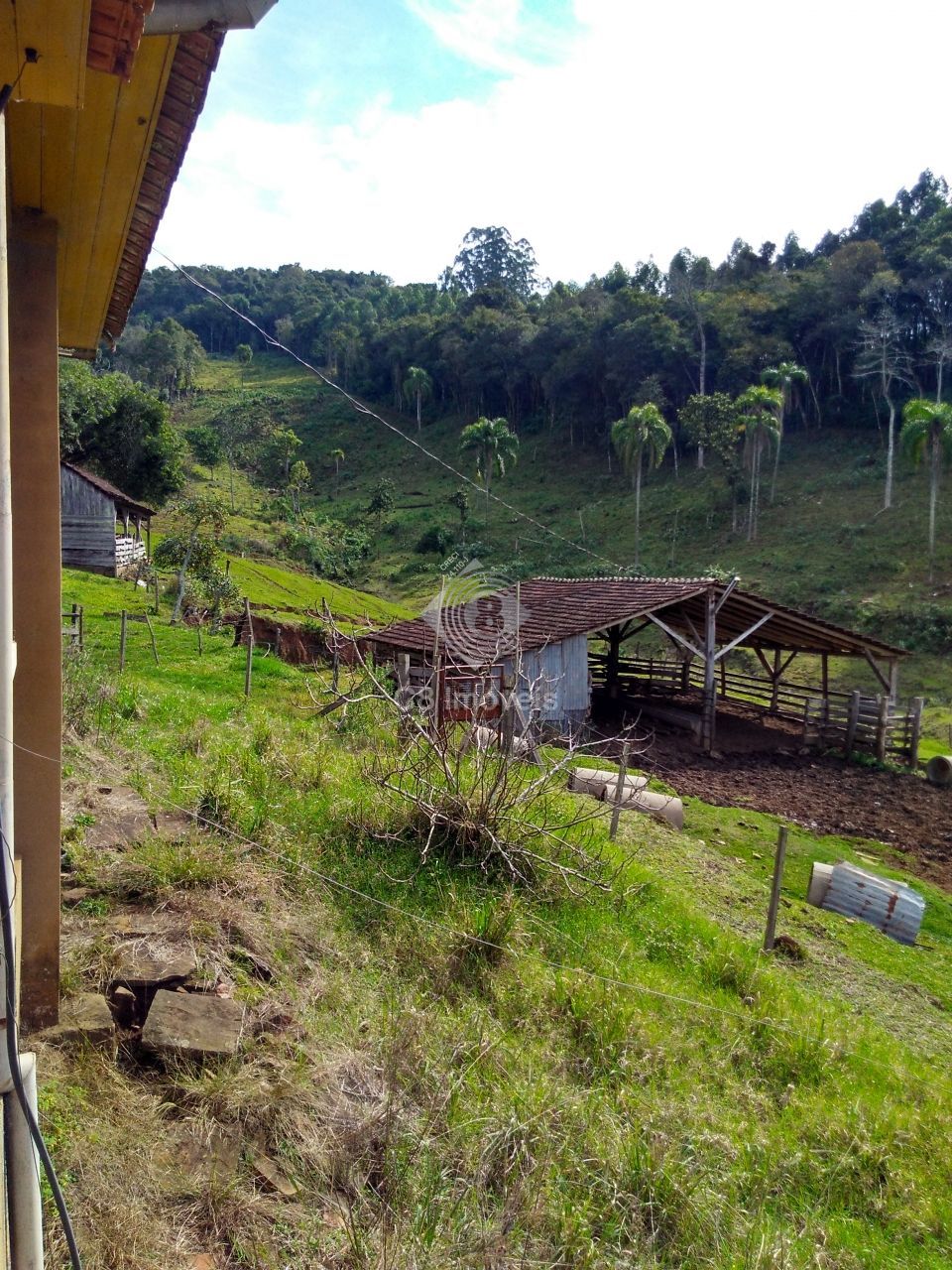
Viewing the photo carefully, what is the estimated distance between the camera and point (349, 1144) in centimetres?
365

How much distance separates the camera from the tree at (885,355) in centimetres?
4625

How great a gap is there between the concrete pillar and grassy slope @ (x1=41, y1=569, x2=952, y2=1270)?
0.51 m

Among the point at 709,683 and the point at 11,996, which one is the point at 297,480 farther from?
the point at 11,996

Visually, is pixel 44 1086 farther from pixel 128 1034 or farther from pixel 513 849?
pixel 513 849

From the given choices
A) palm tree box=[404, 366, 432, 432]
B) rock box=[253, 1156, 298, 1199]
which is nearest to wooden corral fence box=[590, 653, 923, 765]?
rock box=[253, 1156, 298, 1199]

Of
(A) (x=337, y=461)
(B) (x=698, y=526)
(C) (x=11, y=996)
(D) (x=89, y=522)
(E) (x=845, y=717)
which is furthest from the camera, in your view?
(A) (x=337, y=461)

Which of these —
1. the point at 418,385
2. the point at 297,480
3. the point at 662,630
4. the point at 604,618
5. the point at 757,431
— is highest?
the point at 418,385

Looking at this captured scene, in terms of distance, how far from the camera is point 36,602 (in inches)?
146

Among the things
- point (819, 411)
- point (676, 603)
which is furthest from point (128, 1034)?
point (819, 411)

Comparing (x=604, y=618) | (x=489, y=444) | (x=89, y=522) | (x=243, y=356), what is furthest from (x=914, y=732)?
(x=243, y=356)

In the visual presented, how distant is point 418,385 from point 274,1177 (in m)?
64.2

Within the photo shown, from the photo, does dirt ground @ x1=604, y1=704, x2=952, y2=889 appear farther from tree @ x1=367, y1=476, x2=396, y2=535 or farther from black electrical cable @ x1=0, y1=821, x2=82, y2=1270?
tree @ x1=367, y1=476, x2=396, y2=535

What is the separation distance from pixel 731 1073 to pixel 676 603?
45.9ft

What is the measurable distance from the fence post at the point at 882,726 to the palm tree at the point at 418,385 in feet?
166
